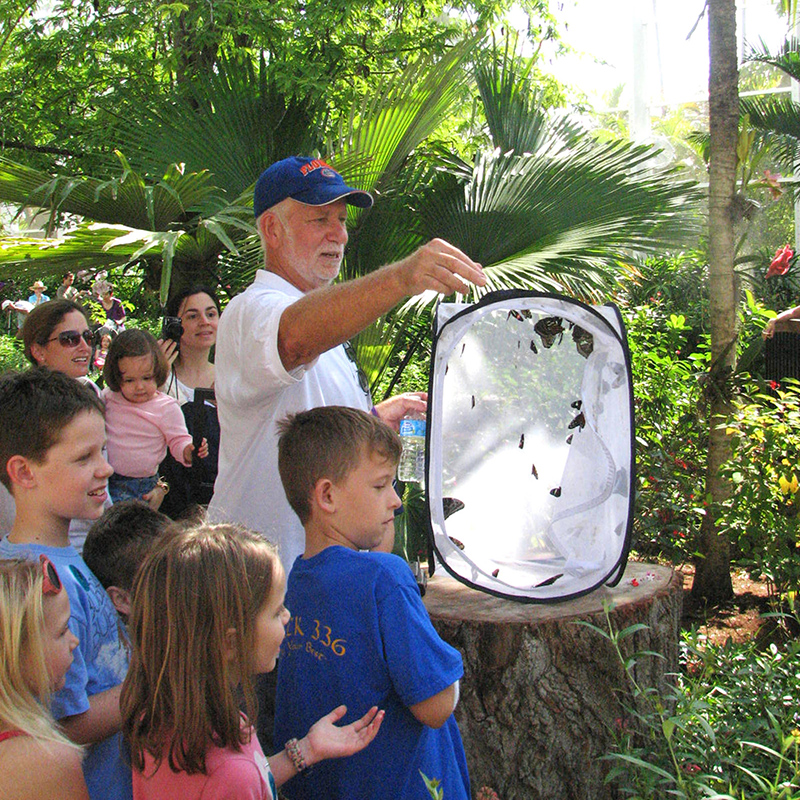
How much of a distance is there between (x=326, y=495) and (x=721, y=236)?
295cm

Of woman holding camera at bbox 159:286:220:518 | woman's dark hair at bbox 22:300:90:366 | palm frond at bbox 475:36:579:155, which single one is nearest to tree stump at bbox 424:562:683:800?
woman holding camera at bbox 159:286:220:518

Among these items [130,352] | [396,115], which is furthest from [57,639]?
[396,115]

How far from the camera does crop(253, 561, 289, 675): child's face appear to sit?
1.45 m

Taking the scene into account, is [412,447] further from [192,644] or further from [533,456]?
[192,644]

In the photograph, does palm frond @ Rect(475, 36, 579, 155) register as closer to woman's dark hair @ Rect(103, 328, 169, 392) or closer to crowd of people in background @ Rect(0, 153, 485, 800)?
woman's dark hair @ Rect(103, 328, 169, 392)

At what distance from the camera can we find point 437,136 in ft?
24.4

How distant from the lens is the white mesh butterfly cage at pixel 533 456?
8.22ft

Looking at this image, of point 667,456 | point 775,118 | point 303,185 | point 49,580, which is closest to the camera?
point 49,580

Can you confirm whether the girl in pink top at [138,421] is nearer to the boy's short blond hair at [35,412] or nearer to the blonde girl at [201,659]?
the boy's short blond hair at [35,412]

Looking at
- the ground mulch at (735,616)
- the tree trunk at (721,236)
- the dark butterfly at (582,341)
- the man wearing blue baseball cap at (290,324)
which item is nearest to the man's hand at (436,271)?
the man wearing blue baseball cap at (290,324)

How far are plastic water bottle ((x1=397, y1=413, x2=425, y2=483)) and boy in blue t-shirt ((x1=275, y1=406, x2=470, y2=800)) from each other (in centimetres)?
69

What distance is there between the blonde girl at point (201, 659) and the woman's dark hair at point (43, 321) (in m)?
1.93

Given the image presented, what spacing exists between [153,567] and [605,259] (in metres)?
2.98

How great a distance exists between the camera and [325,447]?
1.80 metres
